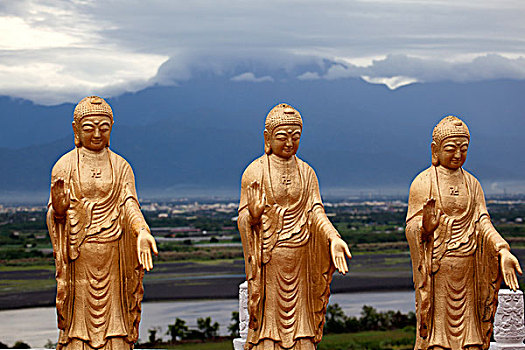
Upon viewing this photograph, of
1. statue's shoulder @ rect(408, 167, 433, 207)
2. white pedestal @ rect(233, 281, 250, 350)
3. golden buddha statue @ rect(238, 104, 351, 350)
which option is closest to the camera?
golden buddha statue @ rect(238, 104, 351, 350)

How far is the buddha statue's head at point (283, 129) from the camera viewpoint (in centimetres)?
1162

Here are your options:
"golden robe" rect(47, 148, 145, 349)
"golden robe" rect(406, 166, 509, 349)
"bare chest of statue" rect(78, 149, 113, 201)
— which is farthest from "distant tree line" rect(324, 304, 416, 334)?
"bare chest of statue" rect(78, 149, 113, 201)

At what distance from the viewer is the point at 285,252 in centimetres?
1150

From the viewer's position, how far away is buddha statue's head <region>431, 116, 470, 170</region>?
11805 millimetres

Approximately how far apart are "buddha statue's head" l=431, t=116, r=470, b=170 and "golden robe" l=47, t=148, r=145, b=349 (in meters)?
3.85

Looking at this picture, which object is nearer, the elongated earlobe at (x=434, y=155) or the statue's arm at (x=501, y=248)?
the statue's arm at (x=501, y=248)

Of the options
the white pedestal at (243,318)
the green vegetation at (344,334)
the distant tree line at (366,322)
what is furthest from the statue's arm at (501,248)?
the distant tree line at (366,322)

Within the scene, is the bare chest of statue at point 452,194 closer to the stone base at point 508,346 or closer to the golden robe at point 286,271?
the golden robe at point 286,271

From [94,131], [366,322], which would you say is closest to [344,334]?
[366,322]

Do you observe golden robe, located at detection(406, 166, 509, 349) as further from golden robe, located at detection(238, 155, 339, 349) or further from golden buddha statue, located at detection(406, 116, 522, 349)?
golden robe, located at detection(238, 155, 339, 349)

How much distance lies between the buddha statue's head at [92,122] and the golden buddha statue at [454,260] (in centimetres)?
393

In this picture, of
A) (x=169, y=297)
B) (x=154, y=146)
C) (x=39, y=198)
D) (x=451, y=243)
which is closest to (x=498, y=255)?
(x=451, y=243)

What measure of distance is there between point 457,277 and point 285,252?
7.24 feet

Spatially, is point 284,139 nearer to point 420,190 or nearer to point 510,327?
point 420,190
